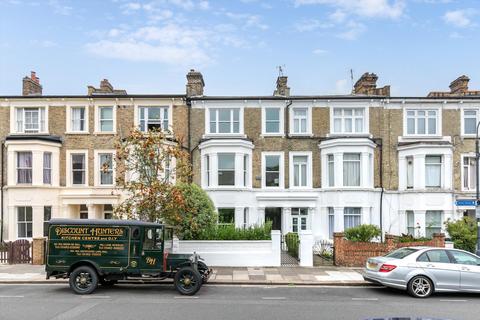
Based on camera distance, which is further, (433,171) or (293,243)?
(433,171)

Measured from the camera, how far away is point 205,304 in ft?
35.2

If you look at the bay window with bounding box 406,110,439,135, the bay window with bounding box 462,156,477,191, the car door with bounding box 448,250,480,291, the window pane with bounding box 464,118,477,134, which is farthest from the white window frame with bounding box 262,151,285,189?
the car door with bounding box 448,250,480,291

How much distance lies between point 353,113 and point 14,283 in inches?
743

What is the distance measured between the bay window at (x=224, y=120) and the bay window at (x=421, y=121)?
10085mm

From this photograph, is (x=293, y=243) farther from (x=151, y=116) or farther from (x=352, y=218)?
(x=151, y=116)

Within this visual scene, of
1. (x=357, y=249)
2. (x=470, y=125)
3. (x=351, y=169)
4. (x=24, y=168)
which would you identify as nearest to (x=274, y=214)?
(x=351, y=169)

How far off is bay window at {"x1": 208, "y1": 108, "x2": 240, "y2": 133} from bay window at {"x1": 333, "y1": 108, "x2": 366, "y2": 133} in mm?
5780

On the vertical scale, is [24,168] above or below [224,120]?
below

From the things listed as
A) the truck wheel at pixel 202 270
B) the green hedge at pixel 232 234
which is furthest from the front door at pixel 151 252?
the green hedge at pixel 232 234

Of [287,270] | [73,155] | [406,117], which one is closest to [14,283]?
[287,270]

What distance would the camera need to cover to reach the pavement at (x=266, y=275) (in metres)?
13.9

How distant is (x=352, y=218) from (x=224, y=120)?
9.20m

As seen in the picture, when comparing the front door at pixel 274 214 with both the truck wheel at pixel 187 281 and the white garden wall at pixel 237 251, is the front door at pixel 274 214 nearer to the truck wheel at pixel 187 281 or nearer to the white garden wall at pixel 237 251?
the white garden wall at pixel 237 251

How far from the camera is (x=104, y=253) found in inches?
475
